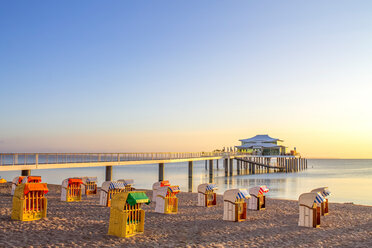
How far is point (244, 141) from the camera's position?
209ft

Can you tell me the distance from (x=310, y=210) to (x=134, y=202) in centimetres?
521

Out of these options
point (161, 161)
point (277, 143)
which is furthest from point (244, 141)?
point (161, 161)

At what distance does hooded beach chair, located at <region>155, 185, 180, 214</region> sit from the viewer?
11.9 meters

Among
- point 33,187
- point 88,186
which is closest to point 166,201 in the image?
point 33,187

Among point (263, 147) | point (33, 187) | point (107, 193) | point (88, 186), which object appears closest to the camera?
point (33, 187)

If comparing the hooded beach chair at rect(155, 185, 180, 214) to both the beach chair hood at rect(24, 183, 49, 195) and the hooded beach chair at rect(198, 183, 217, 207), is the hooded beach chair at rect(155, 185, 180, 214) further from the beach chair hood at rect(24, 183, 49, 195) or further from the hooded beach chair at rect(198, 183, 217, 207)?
the beach chair hood at rect(24, 183, 49, 195)

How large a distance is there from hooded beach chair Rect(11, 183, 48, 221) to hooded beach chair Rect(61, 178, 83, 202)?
176 inches

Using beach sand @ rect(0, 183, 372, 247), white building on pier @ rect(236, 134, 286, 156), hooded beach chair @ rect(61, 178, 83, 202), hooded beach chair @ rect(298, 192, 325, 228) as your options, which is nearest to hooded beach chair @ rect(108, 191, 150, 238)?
beach sand @ rect(0, 183, 372, 247)

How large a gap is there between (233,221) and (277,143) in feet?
176

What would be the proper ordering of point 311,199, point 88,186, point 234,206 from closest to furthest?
1. point 311,199
2. point 234,206
3. point 88,186

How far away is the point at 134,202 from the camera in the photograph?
328 inches

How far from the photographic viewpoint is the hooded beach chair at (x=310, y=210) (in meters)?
10.1

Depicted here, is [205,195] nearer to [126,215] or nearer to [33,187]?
[126,215]

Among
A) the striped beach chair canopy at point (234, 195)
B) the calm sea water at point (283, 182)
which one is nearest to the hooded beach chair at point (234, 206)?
the striped beach chair canopy at point (234, 195)
